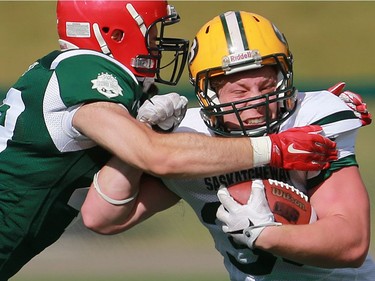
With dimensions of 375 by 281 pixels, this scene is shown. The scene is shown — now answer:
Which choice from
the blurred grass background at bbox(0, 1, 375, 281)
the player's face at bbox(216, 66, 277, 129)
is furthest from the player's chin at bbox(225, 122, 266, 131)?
the blurred grass background at bbox(0, 1, 375, 281)

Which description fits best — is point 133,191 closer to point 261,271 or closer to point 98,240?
point 261,271

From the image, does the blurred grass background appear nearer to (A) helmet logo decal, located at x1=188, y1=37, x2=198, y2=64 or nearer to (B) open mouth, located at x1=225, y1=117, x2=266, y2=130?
(A) helmet logo decal, located at x1=188, y1=37, x2=198, y2=64

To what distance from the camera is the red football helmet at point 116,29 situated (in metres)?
3.28

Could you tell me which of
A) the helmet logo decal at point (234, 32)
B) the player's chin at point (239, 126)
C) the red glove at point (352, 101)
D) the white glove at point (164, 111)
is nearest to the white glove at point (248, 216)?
the player's chin at point (239, 126)

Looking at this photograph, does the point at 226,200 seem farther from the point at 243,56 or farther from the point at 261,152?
the point at 243,56

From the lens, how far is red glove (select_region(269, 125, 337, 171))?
270 cm

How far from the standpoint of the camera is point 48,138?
2.99m

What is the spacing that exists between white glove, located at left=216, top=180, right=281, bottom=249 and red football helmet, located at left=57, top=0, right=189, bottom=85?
0.78 m

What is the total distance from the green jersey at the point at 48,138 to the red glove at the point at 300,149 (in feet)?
1.71

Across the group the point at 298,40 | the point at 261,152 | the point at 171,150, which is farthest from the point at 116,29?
the point at 298,40

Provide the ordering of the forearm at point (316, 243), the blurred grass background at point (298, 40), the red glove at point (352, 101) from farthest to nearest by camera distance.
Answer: the blurred grass background at point (298, 40) < the red glove at point (352, 101) < the forearm at point (316, 243)

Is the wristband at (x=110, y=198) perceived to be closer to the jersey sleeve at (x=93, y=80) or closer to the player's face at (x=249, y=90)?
the jersey sleeve at (x=93, y=80)

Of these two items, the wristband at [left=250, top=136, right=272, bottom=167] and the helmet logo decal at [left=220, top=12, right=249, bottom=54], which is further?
the helmet logo decal at [left=220, top=12, right=249, bottom=54]

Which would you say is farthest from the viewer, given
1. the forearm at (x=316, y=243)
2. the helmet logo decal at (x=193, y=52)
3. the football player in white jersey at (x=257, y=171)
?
the helmet logo decal at (x=193, y=52)
